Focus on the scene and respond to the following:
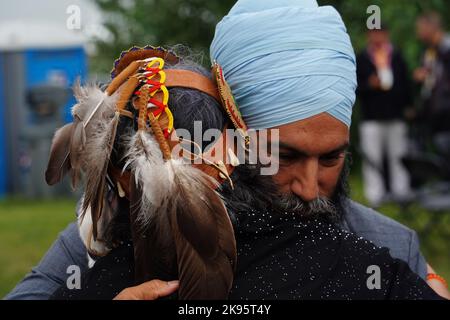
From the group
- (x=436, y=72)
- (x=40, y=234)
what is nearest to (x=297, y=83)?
(x=436, y=72)

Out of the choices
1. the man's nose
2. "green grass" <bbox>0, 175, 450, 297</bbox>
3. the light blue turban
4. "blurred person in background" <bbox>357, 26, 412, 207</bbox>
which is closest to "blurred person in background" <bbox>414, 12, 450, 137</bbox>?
"blurred person in background" <bbox>357, 26, 412, 207</bbox>

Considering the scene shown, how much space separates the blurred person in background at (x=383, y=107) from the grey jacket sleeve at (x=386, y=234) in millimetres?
6240

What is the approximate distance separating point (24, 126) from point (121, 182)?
1055cm

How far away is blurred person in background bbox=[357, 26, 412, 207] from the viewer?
346 inches

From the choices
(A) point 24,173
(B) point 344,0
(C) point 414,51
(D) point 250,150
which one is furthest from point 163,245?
(A) point 24,173

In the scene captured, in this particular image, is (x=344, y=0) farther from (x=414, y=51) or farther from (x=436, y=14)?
(x=414, y=51)

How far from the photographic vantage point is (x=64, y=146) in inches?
85.4

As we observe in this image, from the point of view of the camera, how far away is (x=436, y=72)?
8.23 m

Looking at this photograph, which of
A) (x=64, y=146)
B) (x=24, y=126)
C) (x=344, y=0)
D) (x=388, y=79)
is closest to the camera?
(x=64, y=146)

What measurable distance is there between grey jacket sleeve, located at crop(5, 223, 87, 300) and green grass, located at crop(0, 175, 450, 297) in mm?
3365

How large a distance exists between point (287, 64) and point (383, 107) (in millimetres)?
7147

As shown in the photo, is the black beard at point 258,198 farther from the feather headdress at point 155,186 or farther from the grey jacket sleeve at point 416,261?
the grey jacket sleeve at point 416,261

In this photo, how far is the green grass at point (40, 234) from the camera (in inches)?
261

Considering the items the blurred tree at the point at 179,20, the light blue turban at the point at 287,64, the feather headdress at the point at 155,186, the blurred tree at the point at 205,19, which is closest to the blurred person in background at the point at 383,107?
the blurred tree at the point at 205,19
